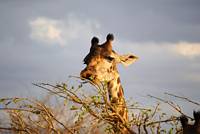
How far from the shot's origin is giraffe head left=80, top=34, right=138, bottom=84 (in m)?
9.98

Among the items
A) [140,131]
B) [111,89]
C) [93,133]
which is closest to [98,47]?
[111,89]

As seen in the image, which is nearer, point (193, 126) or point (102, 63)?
point (193, 126)

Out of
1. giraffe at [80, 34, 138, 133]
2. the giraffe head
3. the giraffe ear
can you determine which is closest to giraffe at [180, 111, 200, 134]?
giraffe at [80, 34, 138, 133]

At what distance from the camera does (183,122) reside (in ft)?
20.2

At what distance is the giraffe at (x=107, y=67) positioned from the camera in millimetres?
9891

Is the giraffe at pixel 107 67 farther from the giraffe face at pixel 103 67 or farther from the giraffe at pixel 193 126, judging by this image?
the giraffe at pixel 193 126

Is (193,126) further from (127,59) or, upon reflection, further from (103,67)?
(127,59)

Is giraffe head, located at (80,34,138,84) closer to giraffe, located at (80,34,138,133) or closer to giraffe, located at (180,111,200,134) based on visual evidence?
giraffe, located at (80,34,138,133)

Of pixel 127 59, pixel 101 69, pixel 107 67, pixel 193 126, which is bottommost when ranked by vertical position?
pixel 193 126

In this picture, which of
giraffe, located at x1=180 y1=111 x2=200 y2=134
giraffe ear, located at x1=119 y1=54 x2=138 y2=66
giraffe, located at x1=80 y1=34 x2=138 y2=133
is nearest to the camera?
giraffe, located at x1=180 y1=111 x2=200 y2=134

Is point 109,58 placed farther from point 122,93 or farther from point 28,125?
point 28,125

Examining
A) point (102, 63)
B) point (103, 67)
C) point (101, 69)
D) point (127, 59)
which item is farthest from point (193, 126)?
point (127, 59)

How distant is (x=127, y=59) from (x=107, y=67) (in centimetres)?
90

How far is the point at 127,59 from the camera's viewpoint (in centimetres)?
1117
